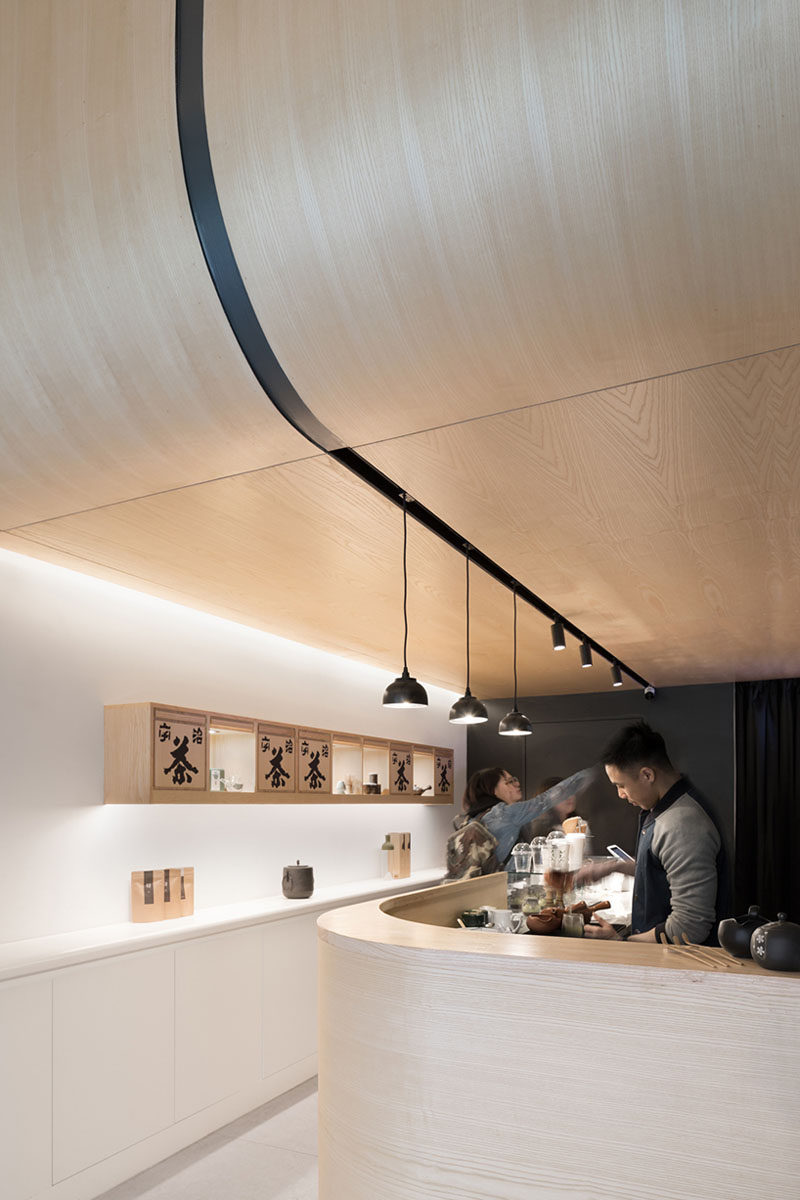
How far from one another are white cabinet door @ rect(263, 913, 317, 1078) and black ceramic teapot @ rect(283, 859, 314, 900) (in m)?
0.27

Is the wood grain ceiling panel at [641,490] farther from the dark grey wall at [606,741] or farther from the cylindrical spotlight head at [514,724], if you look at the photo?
the dark grey wall at [606,741]

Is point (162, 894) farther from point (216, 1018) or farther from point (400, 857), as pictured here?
point (400, 857)

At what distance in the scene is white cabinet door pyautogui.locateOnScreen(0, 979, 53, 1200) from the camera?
10.4 ft

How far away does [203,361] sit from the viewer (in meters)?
2.05

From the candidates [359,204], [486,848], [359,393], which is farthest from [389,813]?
[359,204]

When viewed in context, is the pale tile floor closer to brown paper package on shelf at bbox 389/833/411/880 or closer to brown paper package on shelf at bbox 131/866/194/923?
brown paper package on shelf at bbox 131/866/194/923

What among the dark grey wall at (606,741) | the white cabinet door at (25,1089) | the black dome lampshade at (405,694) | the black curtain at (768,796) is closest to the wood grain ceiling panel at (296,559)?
the black dome lampshade at (405,694)

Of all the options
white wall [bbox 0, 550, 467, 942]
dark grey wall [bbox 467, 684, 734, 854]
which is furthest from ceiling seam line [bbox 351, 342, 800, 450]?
dark grey wall [bbox 467, 684, 734, 854]

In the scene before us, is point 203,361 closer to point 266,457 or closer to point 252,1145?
point 266,457

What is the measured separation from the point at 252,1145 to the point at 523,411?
11.1 ft

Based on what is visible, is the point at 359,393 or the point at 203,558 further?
the point at 203,558

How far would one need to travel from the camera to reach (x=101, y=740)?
4.27 meters

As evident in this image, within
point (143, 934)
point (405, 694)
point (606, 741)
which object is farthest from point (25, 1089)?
point (606, 741)

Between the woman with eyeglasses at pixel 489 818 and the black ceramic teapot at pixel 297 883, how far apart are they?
35.7 inches
